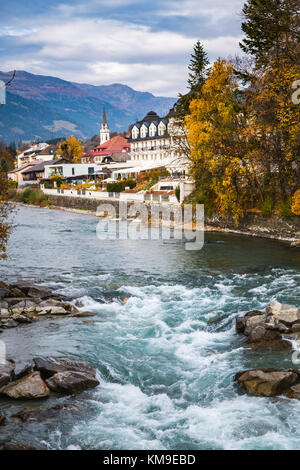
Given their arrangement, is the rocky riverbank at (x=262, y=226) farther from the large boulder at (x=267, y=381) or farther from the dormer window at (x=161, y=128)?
the dormer window at (x=161, y=128)

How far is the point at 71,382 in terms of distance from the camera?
431 inches

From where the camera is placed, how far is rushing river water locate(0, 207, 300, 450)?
927 cm

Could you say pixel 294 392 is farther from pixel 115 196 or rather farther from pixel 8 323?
pixel 115 196

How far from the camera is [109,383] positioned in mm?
11547

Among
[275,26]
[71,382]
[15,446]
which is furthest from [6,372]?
[275,26]

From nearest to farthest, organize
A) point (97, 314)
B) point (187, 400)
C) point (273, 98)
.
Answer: point (187, 400) < point (97, 314) < point (273, 98)

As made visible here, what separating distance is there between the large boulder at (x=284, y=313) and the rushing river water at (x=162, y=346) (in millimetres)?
1400

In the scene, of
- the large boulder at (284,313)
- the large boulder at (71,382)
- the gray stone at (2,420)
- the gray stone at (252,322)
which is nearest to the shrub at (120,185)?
the large boulder at (284,313)

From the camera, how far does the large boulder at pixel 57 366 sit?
450 inches

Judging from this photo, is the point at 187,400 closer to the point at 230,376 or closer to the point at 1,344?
the point at 230,376

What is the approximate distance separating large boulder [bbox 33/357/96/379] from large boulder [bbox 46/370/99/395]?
1.06 ft

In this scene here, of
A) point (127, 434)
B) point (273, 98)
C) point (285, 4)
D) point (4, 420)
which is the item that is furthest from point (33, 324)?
point (285, 4)

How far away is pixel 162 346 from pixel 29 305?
5877mm
